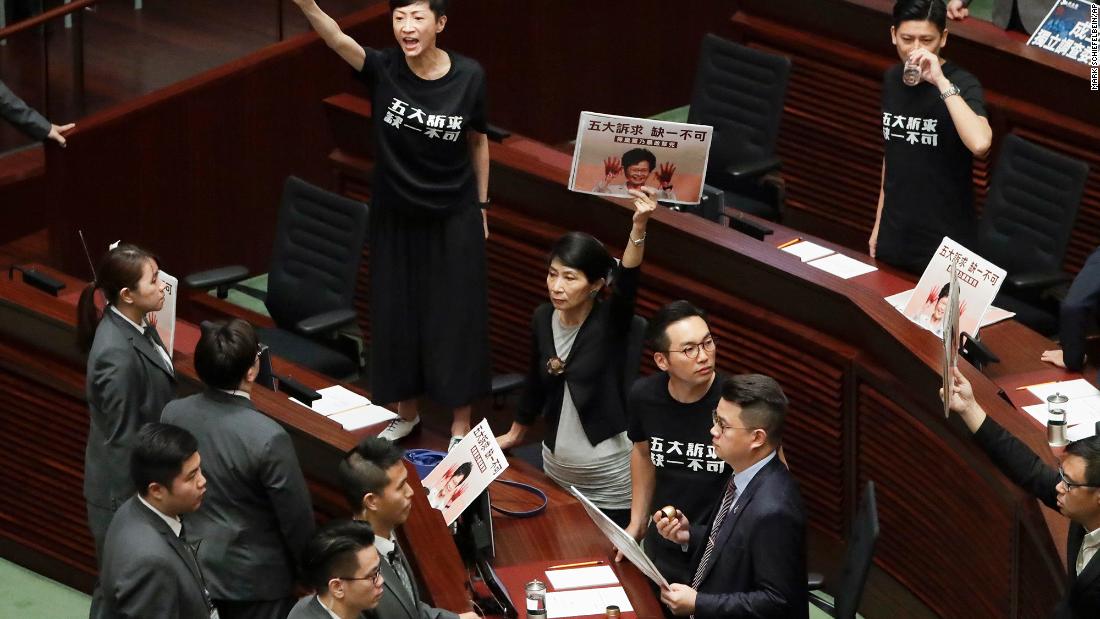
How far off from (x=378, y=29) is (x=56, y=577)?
2975 mm

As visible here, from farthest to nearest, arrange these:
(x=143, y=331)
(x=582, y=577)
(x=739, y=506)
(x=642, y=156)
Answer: (x=642, y=156) → (x=143, y=331) → (x=582, y=577) → (x=739, y=506)

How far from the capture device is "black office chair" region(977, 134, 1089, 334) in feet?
21.1

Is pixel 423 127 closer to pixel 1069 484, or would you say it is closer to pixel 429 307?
pixel 429 307

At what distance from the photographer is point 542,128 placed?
8984mm

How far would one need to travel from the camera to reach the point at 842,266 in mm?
6324

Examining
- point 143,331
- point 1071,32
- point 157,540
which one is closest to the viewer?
point 157,540

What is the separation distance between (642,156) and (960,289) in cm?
107

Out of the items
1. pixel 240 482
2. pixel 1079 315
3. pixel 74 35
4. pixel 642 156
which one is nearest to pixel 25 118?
pixel 74 35

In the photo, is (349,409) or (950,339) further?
(349,409)

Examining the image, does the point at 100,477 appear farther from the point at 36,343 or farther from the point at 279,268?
the point at 279,268

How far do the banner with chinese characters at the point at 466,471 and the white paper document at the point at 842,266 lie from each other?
2010 millimetres

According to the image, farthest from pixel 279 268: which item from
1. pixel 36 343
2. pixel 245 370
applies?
pixel 245 370

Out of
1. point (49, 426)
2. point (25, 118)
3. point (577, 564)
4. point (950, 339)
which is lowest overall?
point (49, 426)

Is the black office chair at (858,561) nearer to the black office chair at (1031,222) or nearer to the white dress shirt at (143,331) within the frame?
the white dress shirt at (143,331)
